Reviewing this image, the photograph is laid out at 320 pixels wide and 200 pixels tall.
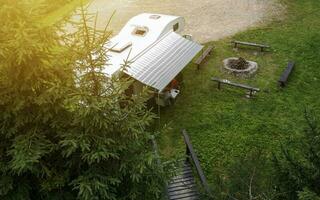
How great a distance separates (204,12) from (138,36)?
27.6 feet

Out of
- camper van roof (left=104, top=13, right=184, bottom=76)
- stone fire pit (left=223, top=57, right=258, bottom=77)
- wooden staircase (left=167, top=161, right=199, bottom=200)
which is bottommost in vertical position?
wooden staircase (left=167, top=161, right=199, bottom=200)

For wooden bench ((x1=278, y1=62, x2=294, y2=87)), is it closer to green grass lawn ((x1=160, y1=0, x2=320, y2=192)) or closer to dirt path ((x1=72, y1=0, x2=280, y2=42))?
green grass lawn ((x1=160, y1=0, x2=320, y2=192))

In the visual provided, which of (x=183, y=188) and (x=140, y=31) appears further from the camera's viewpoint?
(x=140, y=31)

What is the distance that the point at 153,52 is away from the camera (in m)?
13.8

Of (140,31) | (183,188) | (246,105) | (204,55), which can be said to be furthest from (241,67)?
(183,188)

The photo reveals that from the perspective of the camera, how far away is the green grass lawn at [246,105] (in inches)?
486

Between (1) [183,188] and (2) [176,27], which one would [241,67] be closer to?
(2) [176,27]

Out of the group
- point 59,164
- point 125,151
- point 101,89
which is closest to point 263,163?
point 125,151

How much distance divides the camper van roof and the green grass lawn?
2.52 meters

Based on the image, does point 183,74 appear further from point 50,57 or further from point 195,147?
point 50,57

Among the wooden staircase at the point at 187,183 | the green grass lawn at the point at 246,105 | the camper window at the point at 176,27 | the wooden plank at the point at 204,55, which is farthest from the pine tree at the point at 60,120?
the wooden plank at the point at 204,55

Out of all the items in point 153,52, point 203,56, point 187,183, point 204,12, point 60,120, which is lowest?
point 187,183

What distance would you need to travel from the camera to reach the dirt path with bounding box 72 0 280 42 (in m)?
19.8

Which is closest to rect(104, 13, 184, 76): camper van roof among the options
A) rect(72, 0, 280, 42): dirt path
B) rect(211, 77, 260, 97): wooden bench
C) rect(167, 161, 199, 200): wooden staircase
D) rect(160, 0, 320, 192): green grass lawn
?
rect(160, 0, 320, 192): green grass lawn
